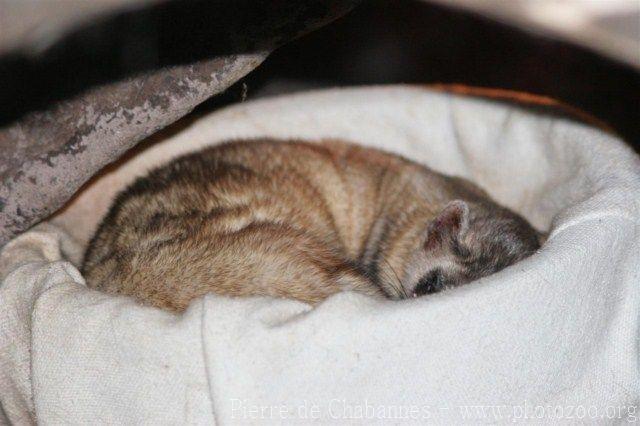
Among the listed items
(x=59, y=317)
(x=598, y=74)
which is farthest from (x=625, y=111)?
(x=59, y=317)

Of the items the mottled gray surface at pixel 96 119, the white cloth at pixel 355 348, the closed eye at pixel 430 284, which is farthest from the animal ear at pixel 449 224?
the mottled gray surface at pixel 96 119

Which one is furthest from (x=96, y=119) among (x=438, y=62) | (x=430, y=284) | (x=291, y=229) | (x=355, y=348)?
→ (x=438, y=62)

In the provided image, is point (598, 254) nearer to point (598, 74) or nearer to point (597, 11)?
point (597, 11)

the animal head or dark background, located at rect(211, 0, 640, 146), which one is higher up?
dark background, located at rect(211, 0, 640, 146)

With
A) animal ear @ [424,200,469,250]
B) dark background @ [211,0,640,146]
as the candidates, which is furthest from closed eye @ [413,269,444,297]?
dark background @ [211,0,640,146]

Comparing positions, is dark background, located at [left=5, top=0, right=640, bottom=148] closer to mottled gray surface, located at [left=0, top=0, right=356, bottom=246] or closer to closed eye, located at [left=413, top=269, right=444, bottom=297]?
mottled gray surface, located at [left=0, top=0, right=356, bottom=246]
